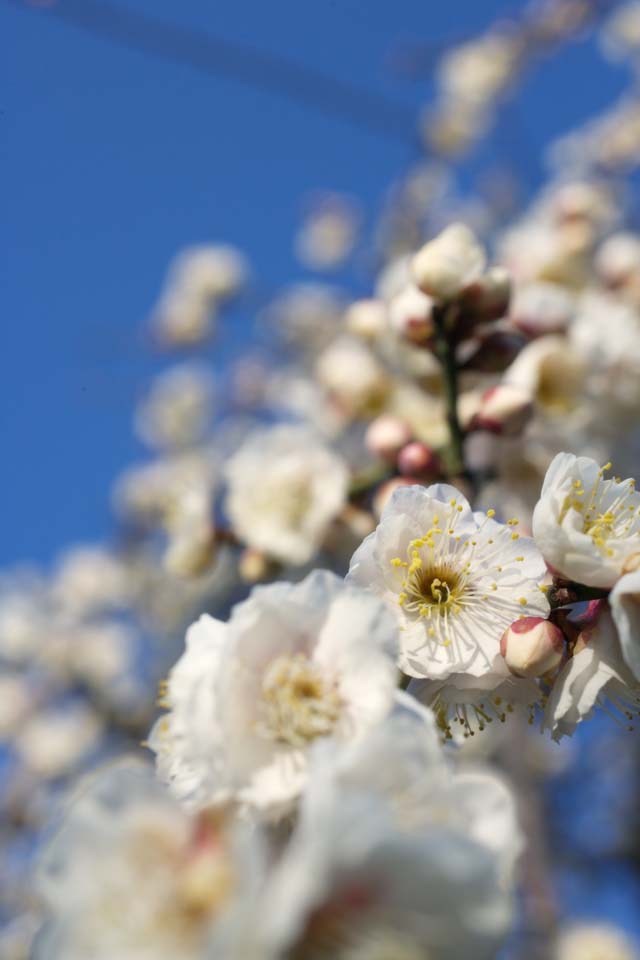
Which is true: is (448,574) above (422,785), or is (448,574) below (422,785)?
above

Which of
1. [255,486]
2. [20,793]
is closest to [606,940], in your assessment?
[20,793]

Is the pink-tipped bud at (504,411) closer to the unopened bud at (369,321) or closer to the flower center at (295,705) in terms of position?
the unopened bud at (369,321)

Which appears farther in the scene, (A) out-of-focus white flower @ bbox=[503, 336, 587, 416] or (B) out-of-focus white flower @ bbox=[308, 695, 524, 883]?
(A) out-of-focus white flower @ bbox=[503, 336, 587, 416]

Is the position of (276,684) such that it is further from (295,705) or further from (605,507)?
(605,507)

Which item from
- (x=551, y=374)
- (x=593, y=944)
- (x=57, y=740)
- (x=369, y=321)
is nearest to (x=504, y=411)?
(x=551, y=374)

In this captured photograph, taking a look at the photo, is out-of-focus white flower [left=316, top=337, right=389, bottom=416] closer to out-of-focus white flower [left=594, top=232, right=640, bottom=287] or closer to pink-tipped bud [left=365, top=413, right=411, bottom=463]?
pink-tipped bud [left=365, top=413, right=411, bottom=463]

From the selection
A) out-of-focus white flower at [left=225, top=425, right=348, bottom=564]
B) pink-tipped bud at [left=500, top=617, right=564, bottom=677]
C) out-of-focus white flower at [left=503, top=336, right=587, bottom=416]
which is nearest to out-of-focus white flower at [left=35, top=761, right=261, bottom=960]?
pink-tipped bud at [left=500, top=617, right=564, bottom=677]
